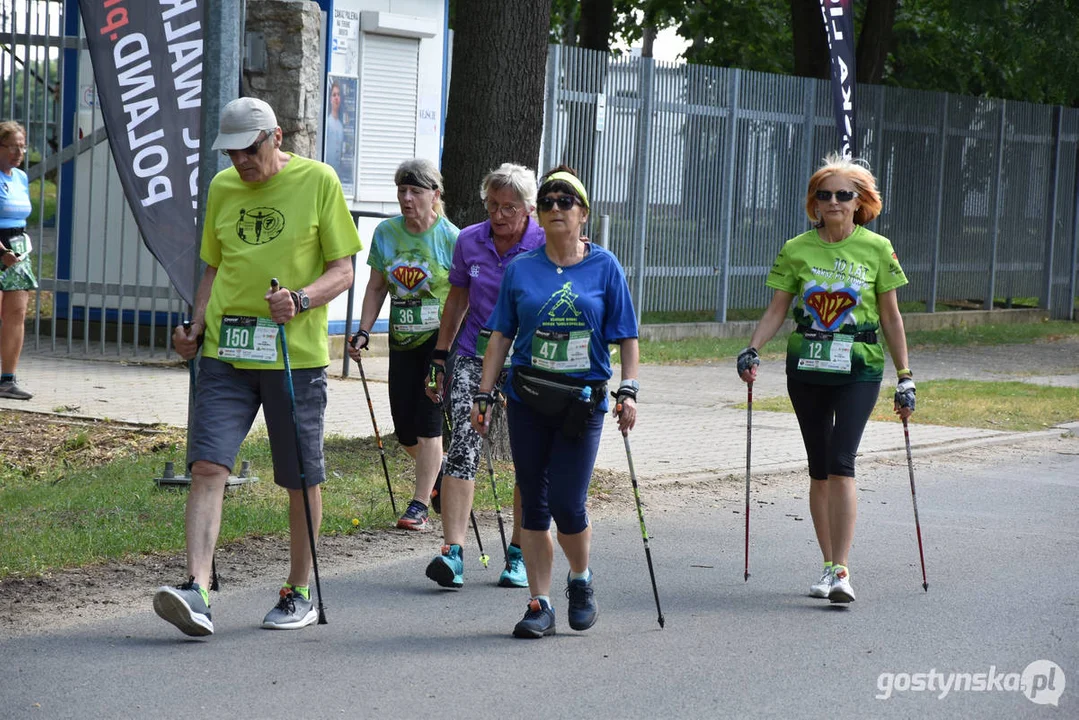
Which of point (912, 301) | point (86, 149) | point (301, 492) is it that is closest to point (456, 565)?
point (301, 492)

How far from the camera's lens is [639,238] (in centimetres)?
1814

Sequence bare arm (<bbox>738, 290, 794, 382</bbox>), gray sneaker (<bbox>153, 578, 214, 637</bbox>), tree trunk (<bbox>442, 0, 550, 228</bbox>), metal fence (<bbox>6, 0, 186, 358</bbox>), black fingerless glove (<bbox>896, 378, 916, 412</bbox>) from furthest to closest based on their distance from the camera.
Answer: metal fence (<bbox>6, 0, 186, 358</bbox>) < tree trunk (<bbox>442, 0, 550, 228</bbox>) < bare arm (<bbox>738, 290, 794, 382</bbox>) < black fingerless glove (<bbox>896, 378, 916, 412</bbox>) < gray sneaker (<bbox>153, 578, 214, 637</bbox>)

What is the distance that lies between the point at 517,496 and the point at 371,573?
2.45 ft

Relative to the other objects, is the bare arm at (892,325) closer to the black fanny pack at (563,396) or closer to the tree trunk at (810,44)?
the black fanny pack at (563,396)

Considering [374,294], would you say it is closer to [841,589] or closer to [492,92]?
[492,92]

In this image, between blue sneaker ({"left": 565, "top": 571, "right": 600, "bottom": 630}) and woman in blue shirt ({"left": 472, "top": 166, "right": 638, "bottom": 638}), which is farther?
blue sneaker ({"left": 565, "top": 571, "right": 600, "bottom": 630})

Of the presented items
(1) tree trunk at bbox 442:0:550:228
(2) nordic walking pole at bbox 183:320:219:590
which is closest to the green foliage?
(1) tree trunk at bbox 442:0:550:228

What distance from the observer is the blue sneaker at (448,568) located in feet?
22.2

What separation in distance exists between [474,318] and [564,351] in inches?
46.0

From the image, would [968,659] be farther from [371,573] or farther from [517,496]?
[371,573]

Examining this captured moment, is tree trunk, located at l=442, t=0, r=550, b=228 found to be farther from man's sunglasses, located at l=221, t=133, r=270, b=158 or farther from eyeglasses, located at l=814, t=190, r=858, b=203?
man's sunglasses, located at l=221, t=133, r=270, b=158

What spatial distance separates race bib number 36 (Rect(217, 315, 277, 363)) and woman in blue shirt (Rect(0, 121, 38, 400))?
575 centimetres

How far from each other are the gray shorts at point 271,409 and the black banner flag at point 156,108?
93.3 inches

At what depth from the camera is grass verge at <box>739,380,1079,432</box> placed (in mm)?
12969
